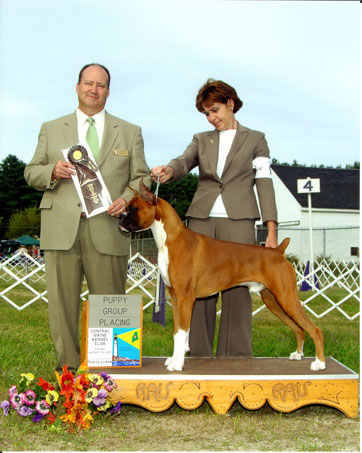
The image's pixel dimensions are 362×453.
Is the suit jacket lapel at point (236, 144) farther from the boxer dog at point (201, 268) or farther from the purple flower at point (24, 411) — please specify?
the purple flower at point (24, 411)

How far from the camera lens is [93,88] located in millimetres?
3822

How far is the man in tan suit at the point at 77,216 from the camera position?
389cm

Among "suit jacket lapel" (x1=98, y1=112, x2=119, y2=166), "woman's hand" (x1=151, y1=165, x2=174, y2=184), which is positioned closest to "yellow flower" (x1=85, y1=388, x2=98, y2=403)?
"woman's hand" (x1=151, y1=165, x2=174, y2=184)

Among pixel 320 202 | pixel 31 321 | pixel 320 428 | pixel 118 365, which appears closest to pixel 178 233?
pixel 118 365

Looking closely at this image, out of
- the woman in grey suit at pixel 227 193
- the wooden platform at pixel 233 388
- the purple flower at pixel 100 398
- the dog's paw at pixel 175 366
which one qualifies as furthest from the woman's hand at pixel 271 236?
the purple flower at pixel 100 398

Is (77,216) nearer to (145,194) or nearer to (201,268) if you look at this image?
(145,194)

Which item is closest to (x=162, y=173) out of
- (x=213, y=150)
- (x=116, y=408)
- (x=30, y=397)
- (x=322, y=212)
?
(x=213, y=150)

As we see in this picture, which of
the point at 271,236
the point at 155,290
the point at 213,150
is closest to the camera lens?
the point at 271,236

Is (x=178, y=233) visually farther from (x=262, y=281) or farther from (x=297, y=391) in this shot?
(x=297, y=391)

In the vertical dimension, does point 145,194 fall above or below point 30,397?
above

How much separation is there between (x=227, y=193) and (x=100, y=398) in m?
1.90

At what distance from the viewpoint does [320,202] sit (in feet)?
84.4

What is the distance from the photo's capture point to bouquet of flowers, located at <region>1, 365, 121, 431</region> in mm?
3230

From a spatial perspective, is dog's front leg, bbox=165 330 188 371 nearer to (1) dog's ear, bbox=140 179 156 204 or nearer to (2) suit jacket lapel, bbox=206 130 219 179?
(1) dog's ear, bbox=140 179 156 204
